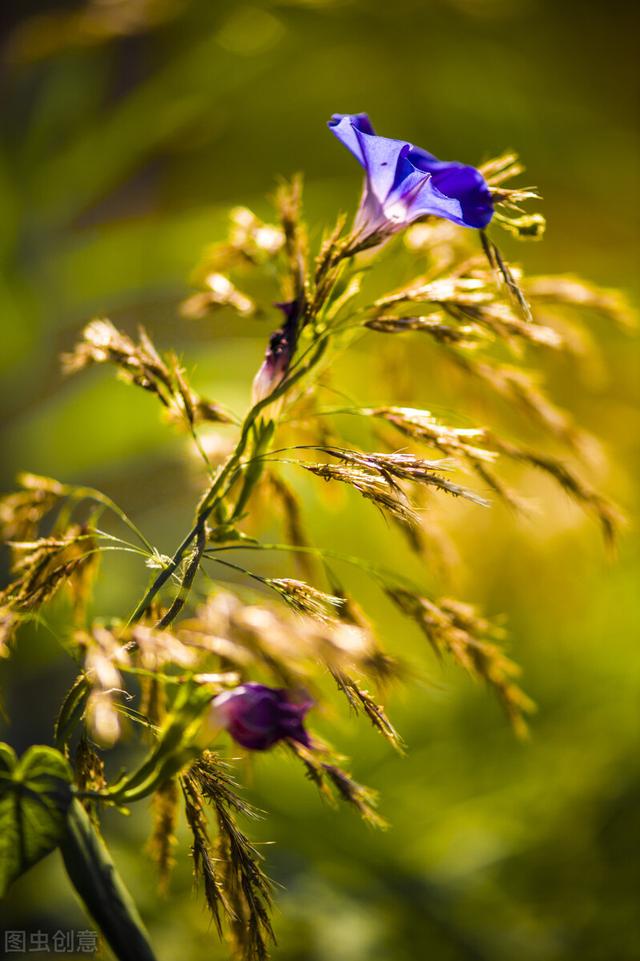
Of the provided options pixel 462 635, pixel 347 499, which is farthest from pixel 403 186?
pixel 347 499

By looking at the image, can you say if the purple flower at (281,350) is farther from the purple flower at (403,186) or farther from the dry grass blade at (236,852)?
the dry grass blade at (236,852)

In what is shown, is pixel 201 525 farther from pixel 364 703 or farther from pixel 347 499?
pixel 347 499

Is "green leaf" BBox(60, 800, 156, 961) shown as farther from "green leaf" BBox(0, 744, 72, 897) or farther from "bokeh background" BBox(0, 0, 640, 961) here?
"bokeh background" BBox(0, 0, 640, 961)

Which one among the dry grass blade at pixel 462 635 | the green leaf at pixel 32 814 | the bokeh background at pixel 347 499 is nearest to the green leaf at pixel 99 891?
the green leaf at pixel 32 814

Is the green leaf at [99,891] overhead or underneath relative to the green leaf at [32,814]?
underneath

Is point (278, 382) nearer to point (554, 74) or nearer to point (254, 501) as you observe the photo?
point (254, 501)

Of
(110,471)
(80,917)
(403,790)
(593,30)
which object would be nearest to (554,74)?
(593,30)
